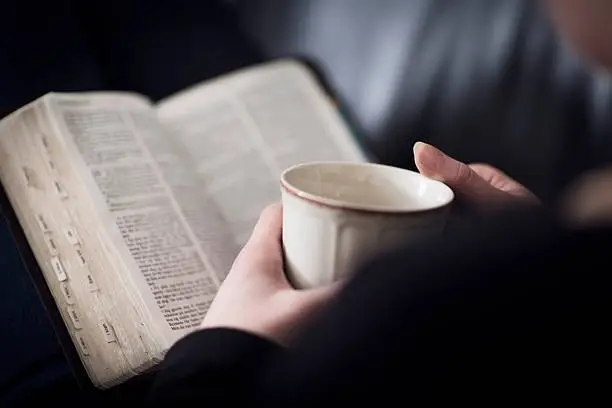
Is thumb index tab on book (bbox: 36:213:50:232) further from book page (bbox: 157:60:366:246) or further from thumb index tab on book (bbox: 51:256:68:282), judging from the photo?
book page (bbox: 157:60:366:246)

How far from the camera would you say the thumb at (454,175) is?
1.75ft

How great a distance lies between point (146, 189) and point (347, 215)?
296mm

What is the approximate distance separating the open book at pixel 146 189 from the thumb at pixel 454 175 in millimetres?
201

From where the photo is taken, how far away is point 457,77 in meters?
0.93

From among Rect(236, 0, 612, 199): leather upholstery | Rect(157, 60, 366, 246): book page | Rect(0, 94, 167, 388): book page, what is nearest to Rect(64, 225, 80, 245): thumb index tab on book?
Rect(0, 94, 167, 388): book page

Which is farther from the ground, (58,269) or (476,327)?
(476,327)

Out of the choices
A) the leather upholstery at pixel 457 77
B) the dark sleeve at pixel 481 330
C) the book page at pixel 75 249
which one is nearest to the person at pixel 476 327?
the dark sleeve at pixel 481 330

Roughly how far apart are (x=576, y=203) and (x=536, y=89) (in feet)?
0.82

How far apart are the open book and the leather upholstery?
0.11 m

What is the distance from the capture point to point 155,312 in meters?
0.59

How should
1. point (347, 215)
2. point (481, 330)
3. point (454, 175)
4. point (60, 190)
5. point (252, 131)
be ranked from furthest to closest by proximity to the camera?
point (252, 131) → point (60, 190) → point (454, 175) → point (347, 215) → point (481, 330)

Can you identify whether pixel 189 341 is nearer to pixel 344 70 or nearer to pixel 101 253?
pixel 101 253

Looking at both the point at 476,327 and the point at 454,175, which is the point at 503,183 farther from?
the point at 476,327

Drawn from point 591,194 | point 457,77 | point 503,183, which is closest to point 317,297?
point 503,183
